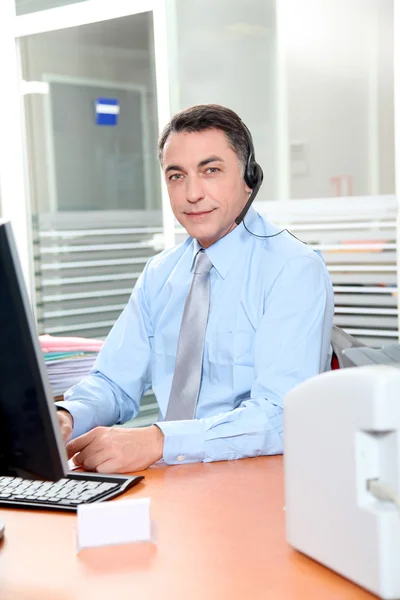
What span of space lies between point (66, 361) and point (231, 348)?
3.02 feet

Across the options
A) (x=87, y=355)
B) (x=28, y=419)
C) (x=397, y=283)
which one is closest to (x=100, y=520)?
(x=28, y=419)

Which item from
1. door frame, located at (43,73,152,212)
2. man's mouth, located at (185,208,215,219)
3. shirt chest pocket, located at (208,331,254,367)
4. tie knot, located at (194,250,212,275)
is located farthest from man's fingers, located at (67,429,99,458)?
door frame, located at (43,73,152,212)

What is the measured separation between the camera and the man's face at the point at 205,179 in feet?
6.48

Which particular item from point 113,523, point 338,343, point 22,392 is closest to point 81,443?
point 113,523

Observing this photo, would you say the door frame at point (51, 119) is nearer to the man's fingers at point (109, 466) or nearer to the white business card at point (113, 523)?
the man's fingers at point (109, 466)

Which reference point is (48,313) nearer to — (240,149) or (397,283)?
(397,283)

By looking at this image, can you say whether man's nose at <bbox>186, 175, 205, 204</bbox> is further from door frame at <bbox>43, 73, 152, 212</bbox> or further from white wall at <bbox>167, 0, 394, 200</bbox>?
door frame at <bbox>43, 73, 152, 212</bbox>

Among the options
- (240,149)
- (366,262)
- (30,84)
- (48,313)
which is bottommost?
(48,313)

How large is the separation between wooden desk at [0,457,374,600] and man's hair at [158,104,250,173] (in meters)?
0.96

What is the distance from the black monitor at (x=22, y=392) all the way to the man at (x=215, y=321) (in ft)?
1.75

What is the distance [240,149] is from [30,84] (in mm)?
2284

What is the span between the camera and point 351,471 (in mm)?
914

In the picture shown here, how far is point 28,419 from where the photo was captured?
0.98m

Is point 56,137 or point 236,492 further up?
point 56,137
